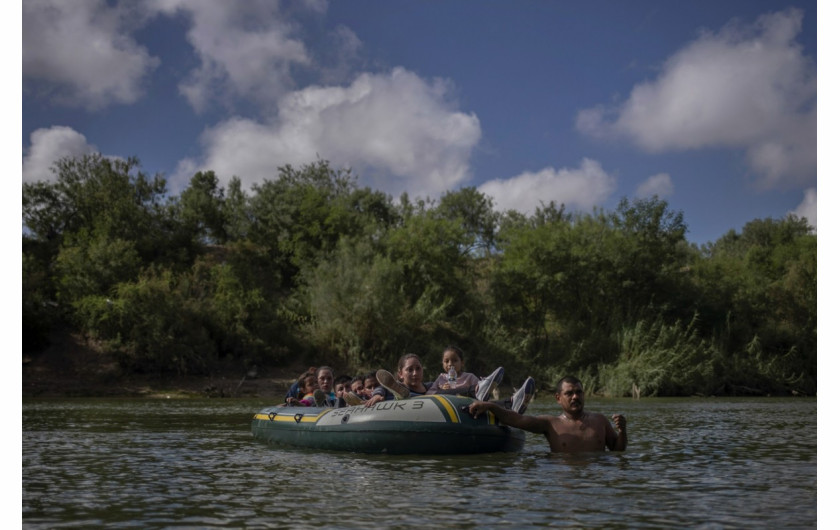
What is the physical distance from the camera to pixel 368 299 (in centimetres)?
3297

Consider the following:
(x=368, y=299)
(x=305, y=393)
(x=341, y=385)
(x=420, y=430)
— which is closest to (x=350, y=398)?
(x=341, y=385)

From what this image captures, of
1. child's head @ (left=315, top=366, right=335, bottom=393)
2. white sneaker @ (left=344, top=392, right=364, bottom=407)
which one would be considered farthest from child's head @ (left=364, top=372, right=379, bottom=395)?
white sneaker @ (left=344, top=392, right=364, bottom=407)

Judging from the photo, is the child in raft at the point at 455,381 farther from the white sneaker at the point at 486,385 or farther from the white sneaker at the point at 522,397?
the white sneaker at the point at 522,397

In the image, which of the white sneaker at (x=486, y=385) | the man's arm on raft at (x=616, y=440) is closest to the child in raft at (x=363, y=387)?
the white sneaker at (x=486, y=385)

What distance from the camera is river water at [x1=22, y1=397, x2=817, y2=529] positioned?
598cm

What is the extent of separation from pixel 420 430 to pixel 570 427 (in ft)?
5.80

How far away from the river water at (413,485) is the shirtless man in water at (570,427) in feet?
0.61

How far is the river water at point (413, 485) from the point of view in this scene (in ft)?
19.6

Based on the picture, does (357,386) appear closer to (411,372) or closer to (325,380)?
(325,380)

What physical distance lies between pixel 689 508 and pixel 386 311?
27029 mm

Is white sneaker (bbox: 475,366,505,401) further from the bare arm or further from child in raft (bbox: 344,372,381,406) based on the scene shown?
child in raft (bbox: 344,372,381,406)

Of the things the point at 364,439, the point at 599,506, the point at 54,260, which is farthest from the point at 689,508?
the point at 54,260

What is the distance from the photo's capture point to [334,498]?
6.89 metres

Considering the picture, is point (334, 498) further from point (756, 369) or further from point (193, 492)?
point (756, 369)
